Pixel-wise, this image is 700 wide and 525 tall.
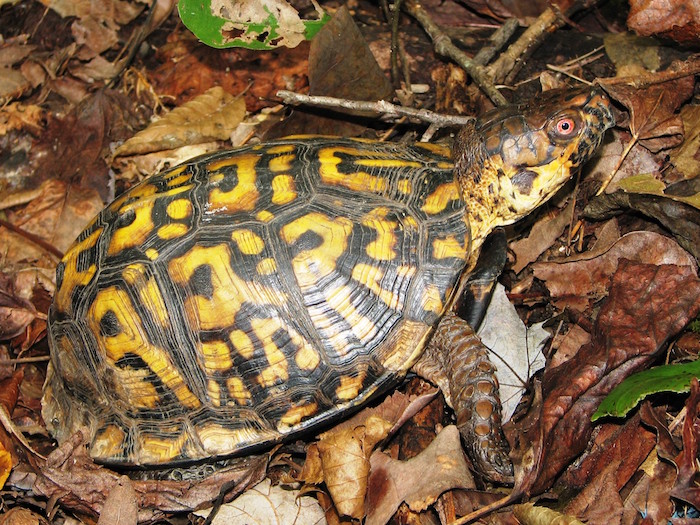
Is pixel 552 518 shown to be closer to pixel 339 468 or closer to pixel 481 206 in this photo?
pixel 339 468

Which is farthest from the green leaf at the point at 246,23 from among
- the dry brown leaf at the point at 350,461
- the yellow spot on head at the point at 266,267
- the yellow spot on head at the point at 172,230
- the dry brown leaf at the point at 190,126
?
the dry brown leaf at the point at 350,461

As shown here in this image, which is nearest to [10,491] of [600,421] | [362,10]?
[600,421]

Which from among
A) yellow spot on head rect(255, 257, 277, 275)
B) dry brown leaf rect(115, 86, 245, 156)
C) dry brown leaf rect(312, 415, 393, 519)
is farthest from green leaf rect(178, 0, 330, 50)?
dry brown leaf rect(312, 415, 393, 519)

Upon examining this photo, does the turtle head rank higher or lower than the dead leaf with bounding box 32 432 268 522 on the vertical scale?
higher

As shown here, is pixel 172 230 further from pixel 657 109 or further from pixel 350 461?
pixel 657 109

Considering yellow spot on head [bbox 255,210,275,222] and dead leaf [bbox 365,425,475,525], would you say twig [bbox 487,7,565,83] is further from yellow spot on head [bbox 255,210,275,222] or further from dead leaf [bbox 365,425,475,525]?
dead leaf [bbox 365,425,475,525]

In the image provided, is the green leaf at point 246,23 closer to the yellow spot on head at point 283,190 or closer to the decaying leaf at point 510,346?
the yellow spot on head at point 283,190

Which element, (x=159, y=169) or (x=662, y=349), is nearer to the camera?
(x=662, y=349)
